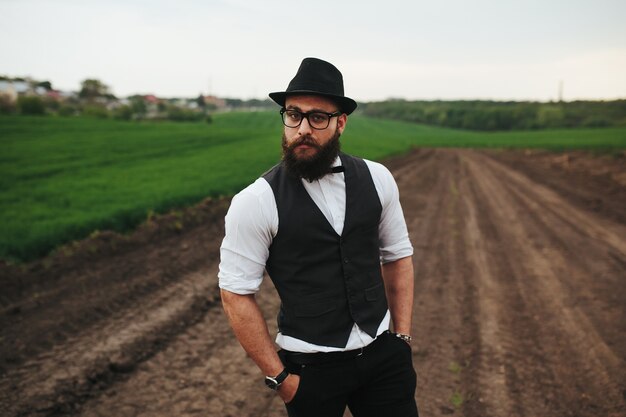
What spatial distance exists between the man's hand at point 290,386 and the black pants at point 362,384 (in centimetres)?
2

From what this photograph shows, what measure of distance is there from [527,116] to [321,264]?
89.7 m

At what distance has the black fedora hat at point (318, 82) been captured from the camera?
1.99 m

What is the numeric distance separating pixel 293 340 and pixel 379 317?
422 mm

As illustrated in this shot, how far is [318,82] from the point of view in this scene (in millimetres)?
2000

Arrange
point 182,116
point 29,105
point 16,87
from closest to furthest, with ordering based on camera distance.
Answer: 1. point 29,105
2. point 182,116
3. point 16,87

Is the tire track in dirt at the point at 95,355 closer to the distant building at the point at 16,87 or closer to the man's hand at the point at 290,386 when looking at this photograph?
the man's hand at the point at 290,386

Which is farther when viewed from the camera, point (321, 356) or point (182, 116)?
point (182, 116)

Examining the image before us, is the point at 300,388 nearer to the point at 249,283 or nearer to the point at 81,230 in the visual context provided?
the point at 249,283

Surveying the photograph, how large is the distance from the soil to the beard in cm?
236

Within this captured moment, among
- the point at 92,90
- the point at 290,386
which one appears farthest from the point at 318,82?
the point at 92,90

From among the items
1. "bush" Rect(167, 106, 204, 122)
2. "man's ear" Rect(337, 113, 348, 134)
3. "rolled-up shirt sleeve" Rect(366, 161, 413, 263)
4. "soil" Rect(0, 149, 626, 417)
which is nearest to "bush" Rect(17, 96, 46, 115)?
"bush" Rect(167, 106, 204, 122)

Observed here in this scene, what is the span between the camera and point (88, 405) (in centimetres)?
367

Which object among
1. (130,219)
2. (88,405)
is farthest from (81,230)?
(88,405)

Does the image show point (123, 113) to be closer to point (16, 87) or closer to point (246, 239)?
point (16, 87)
